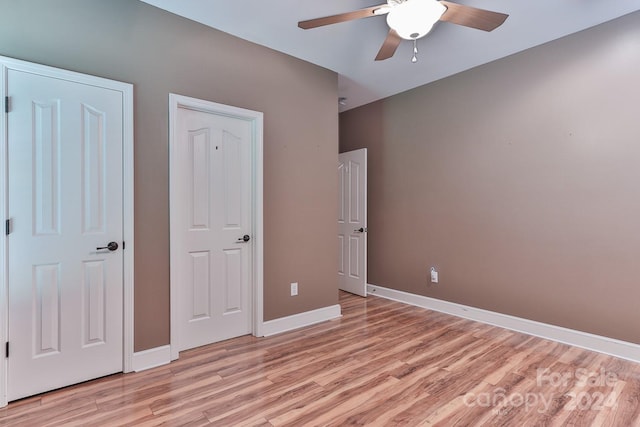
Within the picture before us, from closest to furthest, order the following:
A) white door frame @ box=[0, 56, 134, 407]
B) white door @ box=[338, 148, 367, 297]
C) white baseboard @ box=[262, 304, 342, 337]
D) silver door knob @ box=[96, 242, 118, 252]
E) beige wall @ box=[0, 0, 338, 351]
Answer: white door frame @ box=[0, 56, 134, 407], beige wall @ box=[0, 0, 338, 351], silver door knob @ box=[96, 242, 118, 252], white baseboard @ box=[262, 304, 342, 337], white door @ box=[338, 148, 367, 297]

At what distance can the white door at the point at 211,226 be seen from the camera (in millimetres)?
2715

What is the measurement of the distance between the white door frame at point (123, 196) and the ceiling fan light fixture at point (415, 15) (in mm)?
1951

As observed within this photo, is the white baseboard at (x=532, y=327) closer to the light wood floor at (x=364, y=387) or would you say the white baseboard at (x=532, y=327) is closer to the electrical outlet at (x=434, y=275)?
the light wood floor at (x=364, y=387)

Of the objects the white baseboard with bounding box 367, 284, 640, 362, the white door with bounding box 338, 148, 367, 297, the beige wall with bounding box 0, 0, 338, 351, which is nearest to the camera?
the beige wall with bounding box 0, 0, 338, 351

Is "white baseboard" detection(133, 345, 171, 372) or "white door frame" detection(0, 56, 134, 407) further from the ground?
"white door frame" detection(0, 56, 134, 407)

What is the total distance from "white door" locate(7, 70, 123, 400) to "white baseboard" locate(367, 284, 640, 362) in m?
3.21

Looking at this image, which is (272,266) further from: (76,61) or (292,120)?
(76,61)

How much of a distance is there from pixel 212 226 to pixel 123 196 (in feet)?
2.47

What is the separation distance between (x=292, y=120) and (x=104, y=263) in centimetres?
211

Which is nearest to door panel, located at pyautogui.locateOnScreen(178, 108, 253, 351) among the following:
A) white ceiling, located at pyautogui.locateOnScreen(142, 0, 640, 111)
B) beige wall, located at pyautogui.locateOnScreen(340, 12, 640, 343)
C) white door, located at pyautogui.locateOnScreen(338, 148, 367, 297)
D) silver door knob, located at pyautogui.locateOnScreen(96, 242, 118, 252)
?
silver door knob, located at pyautogui.locateOnScreen(96, 242, 118, 252)

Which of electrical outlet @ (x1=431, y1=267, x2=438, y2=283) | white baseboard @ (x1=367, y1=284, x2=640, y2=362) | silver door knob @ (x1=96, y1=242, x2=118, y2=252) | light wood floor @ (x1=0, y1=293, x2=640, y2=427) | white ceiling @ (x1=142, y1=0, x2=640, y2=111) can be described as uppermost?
white ceiling @ (x1=142, y1=0, x2=640, y2=111)

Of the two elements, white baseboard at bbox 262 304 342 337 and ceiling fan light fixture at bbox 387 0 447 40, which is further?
white baseboard at bbox 262 304 342 337

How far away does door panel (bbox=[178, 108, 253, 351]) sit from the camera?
8.96 feet

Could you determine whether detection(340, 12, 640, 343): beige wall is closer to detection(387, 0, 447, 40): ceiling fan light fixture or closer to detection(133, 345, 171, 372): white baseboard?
detection(387, 0, 447, 40): ceiling fan light fixture
